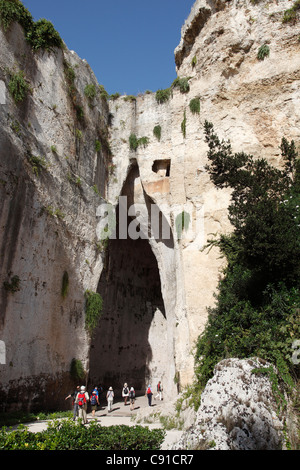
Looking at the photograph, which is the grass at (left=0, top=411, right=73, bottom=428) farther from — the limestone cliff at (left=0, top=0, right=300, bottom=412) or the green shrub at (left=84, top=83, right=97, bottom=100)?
the green shrub at (left=84, top=83, right=97, bottom=100)

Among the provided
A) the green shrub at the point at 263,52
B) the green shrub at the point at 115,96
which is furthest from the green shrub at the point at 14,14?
the green shrub at the point at 263,52

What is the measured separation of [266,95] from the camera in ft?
42.0

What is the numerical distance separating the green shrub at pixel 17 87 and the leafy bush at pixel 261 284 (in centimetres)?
720

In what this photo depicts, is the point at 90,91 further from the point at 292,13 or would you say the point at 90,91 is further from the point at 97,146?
the point at 292,13

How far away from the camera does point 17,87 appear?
12.2m

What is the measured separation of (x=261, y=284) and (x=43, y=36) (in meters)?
12.4

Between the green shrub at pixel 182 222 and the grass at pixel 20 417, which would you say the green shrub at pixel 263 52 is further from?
the grass at pixel 20 417

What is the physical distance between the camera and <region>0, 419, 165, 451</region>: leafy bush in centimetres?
469

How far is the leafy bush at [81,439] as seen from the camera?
15.4 ft

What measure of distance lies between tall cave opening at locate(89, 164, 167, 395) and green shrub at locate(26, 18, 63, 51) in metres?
6.35

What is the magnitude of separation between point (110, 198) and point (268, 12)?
9950 mm
